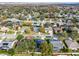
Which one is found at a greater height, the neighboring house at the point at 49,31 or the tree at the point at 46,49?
the neighboring house at the point at 49,31

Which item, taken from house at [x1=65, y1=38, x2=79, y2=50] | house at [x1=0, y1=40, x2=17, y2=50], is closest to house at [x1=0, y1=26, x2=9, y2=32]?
house at [x1=0, y1=40, x2=17, y2=50]

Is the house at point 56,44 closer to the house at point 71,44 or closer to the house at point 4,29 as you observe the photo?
the house at point 71,44

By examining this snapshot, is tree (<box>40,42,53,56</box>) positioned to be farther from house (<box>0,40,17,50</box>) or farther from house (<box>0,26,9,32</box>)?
house (<box>0,26,9,32</box>)

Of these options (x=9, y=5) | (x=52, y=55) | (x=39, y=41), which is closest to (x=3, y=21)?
(x=9, y=5)

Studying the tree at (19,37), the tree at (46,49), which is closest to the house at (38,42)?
the tree at (46,49)

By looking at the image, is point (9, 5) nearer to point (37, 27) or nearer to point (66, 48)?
point (37, 27)

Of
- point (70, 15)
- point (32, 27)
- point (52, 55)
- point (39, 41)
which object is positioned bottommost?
point (52, 55)
